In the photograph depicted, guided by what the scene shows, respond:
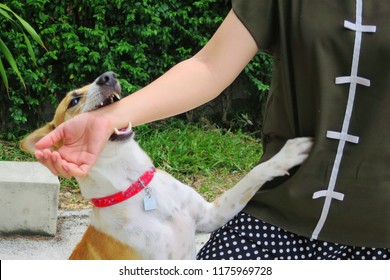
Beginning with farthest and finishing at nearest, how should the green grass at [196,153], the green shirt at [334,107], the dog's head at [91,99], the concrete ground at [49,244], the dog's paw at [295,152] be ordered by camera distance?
the green grass at [196,153] → the concrete ground at [49,244] → the dog's head at [91,99] → the dog's paw at [295,152] → the green shirt at [334,107]

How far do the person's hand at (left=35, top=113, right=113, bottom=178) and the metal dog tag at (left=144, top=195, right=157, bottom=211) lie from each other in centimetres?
92

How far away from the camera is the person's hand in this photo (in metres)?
1.60

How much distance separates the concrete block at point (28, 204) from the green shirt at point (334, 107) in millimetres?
2944

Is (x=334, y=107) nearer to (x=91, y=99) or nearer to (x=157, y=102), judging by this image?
(x=157, y=102)

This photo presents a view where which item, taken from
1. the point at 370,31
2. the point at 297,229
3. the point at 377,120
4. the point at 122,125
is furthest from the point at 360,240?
the point at 122,125

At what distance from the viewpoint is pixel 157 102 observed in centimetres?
174

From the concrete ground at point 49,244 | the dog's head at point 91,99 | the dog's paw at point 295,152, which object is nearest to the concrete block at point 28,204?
the concrete ground at point 49,244

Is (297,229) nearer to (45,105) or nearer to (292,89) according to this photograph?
(292,89)

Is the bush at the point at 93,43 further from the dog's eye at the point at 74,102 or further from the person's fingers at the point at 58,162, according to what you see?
the person's fingers at the point at 58,162

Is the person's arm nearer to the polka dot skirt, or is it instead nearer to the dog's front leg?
the dog's front leg

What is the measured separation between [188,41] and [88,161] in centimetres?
515

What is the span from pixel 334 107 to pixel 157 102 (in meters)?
0.48

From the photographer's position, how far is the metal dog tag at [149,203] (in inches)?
100

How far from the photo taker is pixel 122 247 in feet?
8.18
